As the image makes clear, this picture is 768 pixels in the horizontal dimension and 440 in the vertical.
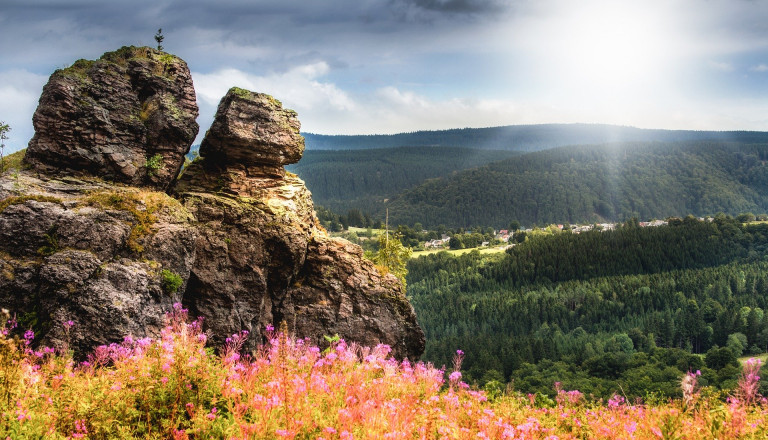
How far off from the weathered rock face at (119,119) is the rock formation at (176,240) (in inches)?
2.2

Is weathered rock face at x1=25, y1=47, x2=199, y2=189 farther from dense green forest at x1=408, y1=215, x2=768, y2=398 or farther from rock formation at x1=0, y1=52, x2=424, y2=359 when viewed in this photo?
dense green forest at x1=408, y1=215, x2=768, y2=398

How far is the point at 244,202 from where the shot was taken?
20.0 meters

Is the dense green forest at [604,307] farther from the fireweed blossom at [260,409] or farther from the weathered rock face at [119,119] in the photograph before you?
the fireweed blossom at [260,409]

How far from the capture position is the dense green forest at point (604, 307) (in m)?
88.0

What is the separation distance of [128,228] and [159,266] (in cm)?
142

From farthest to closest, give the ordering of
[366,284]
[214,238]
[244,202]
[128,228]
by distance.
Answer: [366,284] < [244,202] < [214,238] < [128,228]

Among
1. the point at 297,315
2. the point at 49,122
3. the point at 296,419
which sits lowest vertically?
the point at 297,315

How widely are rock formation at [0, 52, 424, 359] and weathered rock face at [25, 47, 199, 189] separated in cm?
6

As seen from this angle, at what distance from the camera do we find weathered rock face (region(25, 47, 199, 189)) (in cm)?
1712

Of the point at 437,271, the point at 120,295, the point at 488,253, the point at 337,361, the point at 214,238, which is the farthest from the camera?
the point at 488,253

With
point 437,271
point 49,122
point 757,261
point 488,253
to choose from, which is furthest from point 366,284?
point 757,261

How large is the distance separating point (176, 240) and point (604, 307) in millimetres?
143776

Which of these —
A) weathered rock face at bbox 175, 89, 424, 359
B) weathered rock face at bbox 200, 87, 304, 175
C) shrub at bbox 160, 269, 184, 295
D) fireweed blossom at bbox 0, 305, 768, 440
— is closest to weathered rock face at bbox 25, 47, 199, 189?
weathered rock face at bbox 200, 87, 304, 175

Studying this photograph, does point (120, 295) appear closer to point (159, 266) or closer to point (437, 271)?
point (159, 266)
